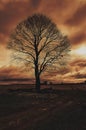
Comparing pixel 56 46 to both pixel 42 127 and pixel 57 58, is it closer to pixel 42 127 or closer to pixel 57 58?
pixel 57 58

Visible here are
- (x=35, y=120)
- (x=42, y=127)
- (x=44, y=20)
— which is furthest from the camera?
(x=44, y=20)

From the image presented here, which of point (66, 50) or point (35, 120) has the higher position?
point (66, 50)

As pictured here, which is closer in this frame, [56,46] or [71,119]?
[71,119]

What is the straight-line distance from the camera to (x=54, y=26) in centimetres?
5753

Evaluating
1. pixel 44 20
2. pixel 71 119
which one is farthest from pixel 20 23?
pixel 71 119

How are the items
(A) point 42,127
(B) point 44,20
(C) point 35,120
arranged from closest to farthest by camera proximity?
1. (A) point 42,127
2. (C) point 35,120
3. (B) point 44,20

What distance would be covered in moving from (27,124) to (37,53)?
38340mm

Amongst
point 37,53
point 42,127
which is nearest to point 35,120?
point 42,127

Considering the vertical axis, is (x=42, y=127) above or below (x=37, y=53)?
below

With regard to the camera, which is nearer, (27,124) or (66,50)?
(27,124)

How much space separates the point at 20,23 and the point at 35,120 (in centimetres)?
3859

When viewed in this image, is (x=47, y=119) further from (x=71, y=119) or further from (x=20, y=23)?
(x=20, y=23)

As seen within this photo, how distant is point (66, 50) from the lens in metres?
57.9

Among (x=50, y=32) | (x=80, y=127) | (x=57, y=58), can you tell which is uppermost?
(x=50, y=32)
